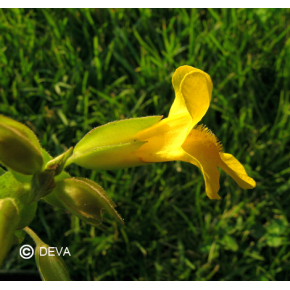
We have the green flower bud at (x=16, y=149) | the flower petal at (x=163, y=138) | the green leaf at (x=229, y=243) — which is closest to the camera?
the green flower bud at (x=16, y=149)

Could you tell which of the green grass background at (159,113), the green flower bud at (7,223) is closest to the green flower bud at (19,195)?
the green flower bud at (7,223)

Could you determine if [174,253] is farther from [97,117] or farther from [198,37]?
[198,37]

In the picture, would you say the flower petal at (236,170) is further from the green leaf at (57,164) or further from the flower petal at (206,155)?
the green leaf at (57,164)

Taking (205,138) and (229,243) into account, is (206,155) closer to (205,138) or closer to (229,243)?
(205,138)

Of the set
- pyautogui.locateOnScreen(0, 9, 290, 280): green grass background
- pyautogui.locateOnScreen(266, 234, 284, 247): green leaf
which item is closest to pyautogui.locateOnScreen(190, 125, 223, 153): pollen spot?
pyautogui.locateOnScreen(0, 9, 290, 280): green grass background

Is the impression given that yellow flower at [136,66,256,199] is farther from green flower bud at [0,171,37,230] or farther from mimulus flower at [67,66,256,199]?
green flower bud at [0,171,37,230]

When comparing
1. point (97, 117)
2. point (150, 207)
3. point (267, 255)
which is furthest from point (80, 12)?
point (267, 255)

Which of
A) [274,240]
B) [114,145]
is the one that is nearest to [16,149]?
[114,145]
